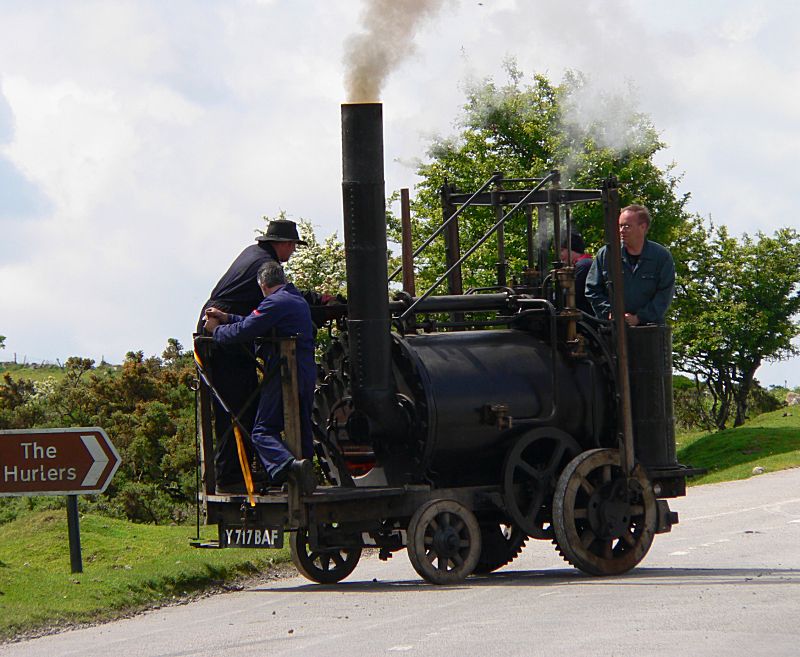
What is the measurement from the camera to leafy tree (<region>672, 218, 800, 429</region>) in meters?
48.5

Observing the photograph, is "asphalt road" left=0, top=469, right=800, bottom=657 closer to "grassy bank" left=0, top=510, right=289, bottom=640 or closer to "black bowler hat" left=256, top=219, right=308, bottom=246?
"grassy bank" left=0, top=510, right=289, bottom=640

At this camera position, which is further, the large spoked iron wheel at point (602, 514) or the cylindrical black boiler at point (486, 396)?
the large spoked iron wheel at point (602, 514)

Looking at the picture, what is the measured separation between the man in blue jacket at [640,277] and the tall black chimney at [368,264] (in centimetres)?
231

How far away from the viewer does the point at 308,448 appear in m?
12.0

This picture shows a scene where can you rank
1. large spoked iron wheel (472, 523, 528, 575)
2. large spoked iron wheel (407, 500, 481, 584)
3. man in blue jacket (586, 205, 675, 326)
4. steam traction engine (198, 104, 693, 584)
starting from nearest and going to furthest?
1. large spoked iron wheel (407, 500, 481, 584)
2. steam traction engine (198, 104, 693, 584)
3. large spoked iron wheel (472, 523, 528, 575)
4. man in blue jacket (586, 205, 675, 326)

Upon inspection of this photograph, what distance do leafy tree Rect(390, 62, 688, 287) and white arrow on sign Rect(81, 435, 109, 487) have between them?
25121 millimetres

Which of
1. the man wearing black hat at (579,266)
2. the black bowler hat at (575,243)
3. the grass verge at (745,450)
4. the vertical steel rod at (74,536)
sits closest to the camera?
the vertical steel rod at (74,536)

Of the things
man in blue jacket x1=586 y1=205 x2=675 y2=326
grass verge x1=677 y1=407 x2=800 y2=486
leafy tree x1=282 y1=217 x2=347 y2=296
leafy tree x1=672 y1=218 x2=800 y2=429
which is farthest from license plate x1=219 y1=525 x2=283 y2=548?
leafy tree x1=672 y1=218 x2=800 y2=429

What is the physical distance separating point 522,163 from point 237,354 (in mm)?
32696

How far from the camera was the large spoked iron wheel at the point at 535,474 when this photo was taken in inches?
498

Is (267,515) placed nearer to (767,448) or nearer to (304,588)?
(304,588)

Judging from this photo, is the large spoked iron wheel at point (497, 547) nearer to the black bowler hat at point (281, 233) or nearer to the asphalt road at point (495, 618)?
the asphalt road at point (495, 618)

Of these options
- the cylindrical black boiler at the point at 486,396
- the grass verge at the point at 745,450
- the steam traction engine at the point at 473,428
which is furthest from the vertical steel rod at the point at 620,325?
the grass verge at the point at 745,450

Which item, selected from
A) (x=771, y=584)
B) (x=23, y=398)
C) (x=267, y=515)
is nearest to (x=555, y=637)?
(x=771, y=584)
